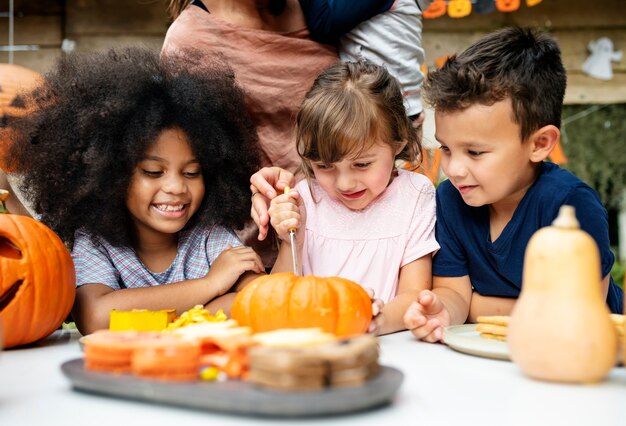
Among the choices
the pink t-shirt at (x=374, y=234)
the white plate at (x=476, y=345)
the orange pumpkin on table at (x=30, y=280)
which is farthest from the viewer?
the pink t-shirt at (x=374, y=234)

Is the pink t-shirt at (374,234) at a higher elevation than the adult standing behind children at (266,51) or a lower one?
lower

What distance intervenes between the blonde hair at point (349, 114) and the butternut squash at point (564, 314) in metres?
0.84

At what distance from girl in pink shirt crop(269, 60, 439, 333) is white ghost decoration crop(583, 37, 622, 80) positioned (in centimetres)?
358

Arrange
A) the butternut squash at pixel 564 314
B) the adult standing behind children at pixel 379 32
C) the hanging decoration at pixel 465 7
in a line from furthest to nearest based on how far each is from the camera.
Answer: the hanging decoration at pixel 465 7, the adult standing behind children at pixel 379 32, the butternut squash at pixel 564 314

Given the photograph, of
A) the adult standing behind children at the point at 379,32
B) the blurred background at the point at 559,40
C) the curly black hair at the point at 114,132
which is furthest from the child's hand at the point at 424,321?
the blurred background at the point at 559,40

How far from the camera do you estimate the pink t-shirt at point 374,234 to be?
5.83ft

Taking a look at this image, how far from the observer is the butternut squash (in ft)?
2.91

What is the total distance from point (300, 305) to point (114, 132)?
2.55ft

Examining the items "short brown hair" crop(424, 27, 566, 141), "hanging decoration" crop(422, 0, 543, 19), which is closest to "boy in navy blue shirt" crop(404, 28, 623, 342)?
"short brown hair" crop(424, 27, 566, 141)

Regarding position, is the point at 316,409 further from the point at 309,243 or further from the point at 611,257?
the point at 309,243

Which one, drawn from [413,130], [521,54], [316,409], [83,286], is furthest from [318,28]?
[316,409]

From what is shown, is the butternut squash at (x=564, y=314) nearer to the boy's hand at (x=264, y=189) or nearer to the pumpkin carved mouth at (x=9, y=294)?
the boy's hand at (x=264, y=189)

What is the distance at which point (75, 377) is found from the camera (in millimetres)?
870

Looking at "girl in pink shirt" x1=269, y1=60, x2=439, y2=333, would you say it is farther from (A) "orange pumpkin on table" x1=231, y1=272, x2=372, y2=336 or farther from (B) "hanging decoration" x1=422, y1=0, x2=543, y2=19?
(B) "hanging decoration" x1=422, y1=0, x2=543, y2=19
